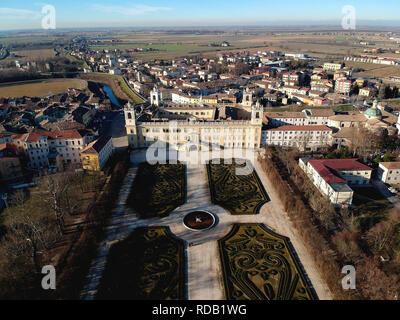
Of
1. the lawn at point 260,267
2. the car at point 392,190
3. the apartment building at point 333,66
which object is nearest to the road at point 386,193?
the car at point 392,190

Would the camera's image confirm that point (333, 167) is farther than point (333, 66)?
No

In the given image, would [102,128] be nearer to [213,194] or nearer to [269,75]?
[213,194]

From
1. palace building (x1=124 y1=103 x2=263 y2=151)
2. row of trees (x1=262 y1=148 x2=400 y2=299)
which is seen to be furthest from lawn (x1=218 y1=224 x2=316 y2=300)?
palace building (x1=124 y1=103 x2=263 y2=151)

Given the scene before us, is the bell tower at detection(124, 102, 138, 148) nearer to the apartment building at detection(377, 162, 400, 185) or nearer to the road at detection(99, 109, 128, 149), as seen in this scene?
the road at detection(99, 109, 128, 149)

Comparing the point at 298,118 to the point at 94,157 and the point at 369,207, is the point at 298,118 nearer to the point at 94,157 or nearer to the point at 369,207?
the point at 369,207

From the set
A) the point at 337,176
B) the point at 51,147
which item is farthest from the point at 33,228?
the point at 337,176
